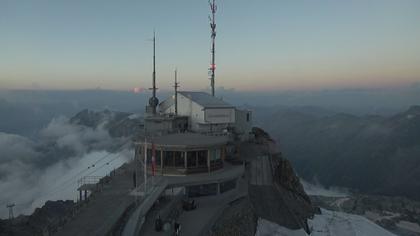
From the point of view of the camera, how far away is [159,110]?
191 feet

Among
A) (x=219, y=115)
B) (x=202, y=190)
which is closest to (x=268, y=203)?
(x=202, y=190)

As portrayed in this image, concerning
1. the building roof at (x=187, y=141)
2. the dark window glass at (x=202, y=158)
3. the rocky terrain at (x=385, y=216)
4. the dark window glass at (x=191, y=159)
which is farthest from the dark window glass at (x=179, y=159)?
the rocky terrain at (x=385, y=216)

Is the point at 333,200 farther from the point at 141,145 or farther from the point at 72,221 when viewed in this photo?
the point at 72,221

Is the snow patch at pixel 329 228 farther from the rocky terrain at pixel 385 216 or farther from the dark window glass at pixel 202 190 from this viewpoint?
the rocky terrain at pixel 385 216

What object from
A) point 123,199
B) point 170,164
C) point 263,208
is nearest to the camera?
point 123,199

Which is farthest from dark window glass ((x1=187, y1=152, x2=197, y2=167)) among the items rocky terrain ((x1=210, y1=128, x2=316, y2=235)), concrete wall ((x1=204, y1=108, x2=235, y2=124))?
concrete wall ((x1=204, y1=108, x2=235, y2=124))

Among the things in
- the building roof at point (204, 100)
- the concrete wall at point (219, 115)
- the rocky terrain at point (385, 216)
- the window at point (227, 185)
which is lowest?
the rocky terrain at point (385, 216)

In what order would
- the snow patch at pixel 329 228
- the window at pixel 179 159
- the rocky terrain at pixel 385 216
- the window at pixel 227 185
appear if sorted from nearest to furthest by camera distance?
the window at pixel 179 159 → the window at pixel 227 185 → the snow patch at pixel 329 228 → the rocky terrain at pixel 385 216

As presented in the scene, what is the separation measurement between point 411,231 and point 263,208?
7416cm

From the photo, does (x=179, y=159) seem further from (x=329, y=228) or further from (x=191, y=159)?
(x=329, y=228)

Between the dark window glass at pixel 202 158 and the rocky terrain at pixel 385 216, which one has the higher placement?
the dark window glass at pixel 202 158

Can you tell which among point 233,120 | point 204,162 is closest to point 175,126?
point 233,120

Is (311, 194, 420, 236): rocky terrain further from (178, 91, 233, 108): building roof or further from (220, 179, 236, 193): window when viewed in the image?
(220, 179, 236, 193): window

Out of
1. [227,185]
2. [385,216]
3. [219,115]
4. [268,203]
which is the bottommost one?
[385,216]
